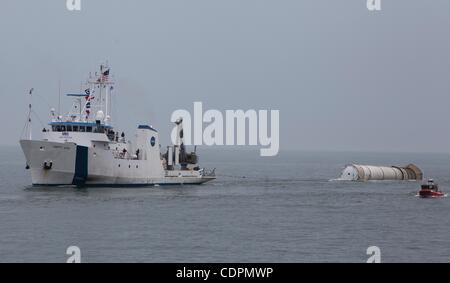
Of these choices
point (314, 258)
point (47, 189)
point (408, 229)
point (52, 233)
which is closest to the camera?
point (314, 258)

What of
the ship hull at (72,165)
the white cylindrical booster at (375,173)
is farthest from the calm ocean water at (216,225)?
the white cylindrical booster at (375,173)

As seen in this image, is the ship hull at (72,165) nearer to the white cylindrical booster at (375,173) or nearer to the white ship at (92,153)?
the white ship at (92,153)

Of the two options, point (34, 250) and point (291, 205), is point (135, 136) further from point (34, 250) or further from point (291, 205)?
point (34, 250)

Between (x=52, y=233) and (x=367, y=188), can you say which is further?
(x=367, y=188)

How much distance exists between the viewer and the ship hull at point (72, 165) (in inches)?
2842

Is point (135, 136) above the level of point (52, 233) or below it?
above

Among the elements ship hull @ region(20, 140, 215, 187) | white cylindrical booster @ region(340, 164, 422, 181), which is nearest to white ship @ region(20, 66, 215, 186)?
ship hull @ region(20, 140, 215, 187)

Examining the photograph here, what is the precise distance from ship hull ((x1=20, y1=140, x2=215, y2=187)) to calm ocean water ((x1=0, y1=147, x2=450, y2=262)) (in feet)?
5.23

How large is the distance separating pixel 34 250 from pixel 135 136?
41.0 m

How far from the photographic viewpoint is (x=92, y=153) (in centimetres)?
7325

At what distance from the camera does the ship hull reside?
72188 mm

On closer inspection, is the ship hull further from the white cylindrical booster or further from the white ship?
the white cylindrical booster
